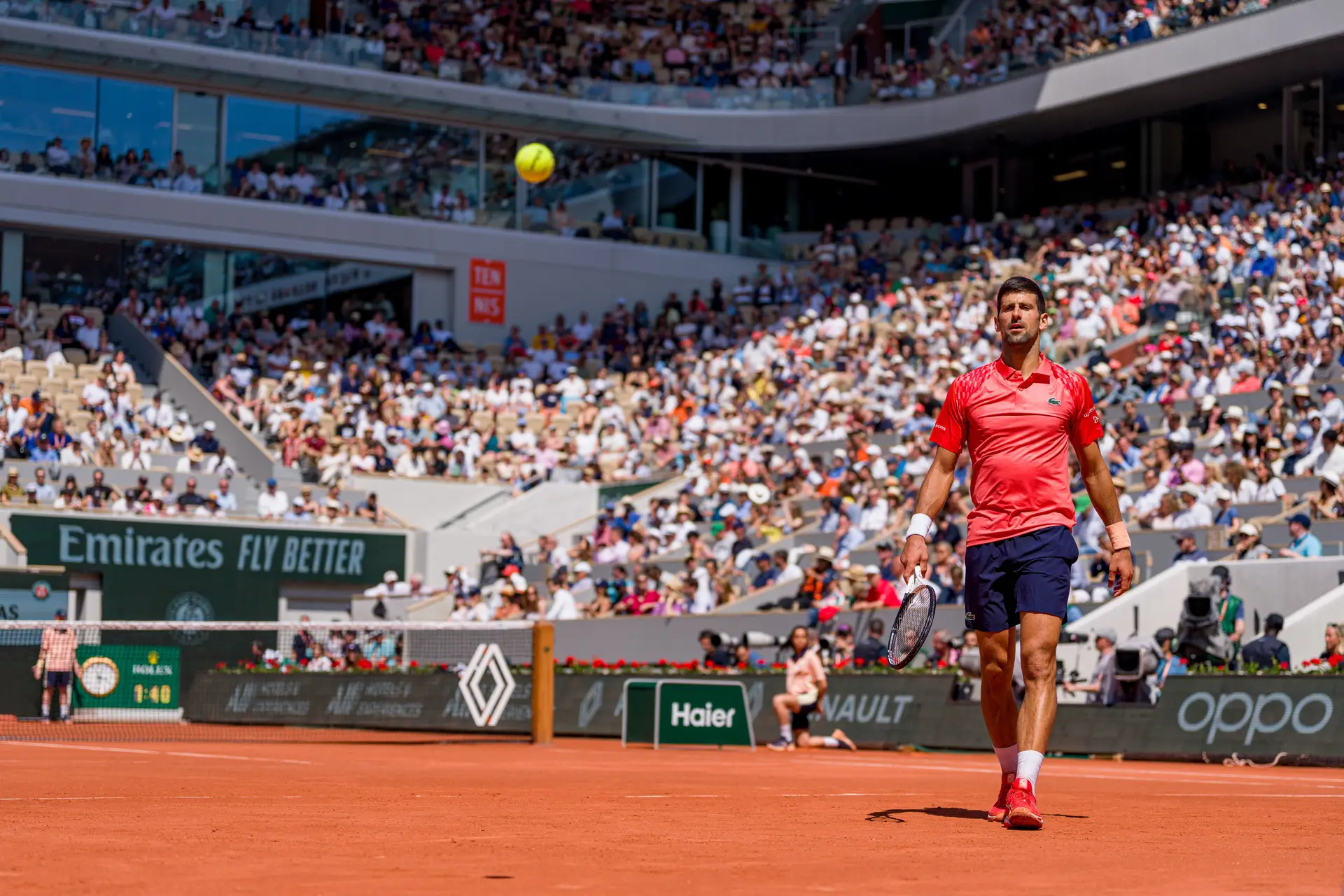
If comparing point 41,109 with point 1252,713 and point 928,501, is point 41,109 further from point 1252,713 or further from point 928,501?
point 928,501

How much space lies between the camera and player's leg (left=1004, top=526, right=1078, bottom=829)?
7.94 meters

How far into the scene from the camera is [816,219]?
5194 centimetres

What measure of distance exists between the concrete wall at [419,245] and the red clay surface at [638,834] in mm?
30402

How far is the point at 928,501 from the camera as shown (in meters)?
8.27

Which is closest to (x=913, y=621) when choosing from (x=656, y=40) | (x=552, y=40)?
(x=552, y=40)

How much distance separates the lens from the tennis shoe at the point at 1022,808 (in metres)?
7.52

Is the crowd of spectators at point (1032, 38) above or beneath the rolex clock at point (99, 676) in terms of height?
above

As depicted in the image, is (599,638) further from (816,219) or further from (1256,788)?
(816,219)

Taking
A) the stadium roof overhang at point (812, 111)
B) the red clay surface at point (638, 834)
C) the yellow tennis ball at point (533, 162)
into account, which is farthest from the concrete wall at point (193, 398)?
the red clay surface at point (638, 834)

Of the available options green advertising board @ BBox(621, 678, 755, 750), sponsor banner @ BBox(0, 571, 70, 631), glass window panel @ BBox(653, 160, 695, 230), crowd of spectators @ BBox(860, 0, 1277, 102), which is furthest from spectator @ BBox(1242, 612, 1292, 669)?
glass window panel @ BBox(653, 160, 695, 230)

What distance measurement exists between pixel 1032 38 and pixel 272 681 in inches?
1098

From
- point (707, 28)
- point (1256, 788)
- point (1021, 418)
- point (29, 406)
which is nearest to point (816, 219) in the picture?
point (707, 28)

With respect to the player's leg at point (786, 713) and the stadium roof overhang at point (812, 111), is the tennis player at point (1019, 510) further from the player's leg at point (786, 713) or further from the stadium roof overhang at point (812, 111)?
the stadium roof overhang at point (812, 111)

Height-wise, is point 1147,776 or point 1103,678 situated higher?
point 1103,678
